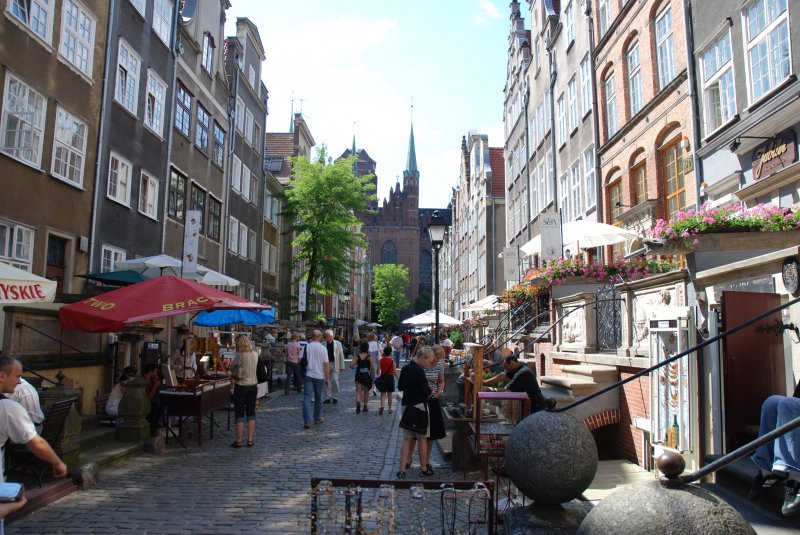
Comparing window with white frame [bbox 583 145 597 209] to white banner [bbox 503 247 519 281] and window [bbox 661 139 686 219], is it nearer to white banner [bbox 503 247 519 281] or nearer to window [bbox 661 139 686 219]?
white banner [bbox 503 247 519 281]

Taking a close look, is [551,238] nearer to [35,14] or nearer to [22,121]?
[22,121]

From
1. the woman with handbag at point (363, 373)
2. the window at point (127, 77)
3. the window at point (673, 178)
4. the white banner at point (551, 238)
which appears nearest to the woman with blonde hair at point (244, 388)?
the woman with handbag at point (363, 373)

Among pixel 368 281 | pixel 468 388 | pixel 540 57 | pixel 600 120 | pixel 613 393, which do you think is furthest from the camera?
pixel 368 281

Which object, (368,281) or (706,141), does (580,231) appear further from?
(368,281)

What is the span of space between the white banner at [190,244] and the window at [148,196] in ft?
12.2

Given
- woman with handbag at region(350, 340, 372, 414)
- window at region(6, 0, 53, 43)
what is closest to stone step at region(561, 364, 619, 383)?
woman with handbag at region(350, 340, 372, 414)

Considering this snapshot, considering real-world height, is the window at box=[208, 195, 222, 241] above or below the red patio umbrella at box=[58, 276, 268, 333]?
above

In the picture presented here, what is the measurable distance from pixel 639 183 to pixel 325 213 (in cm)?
1668

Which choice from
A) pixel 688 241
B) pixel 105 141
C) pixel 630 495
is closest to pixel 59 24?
pixel 105 141

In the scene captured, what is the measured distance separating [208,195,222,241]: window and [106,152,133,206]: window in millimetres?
7172

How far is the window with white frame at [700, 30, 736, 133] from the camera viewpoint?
41.7ft

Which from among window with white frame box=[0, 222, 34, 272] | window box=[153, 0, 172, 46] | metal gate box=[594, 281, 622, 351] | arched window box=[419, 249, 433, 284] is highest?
arched window box=[419, 249, 433, 284]

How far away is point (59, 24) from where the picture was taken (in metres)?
13.6

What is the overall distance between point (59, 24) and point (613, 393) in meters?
13.6
